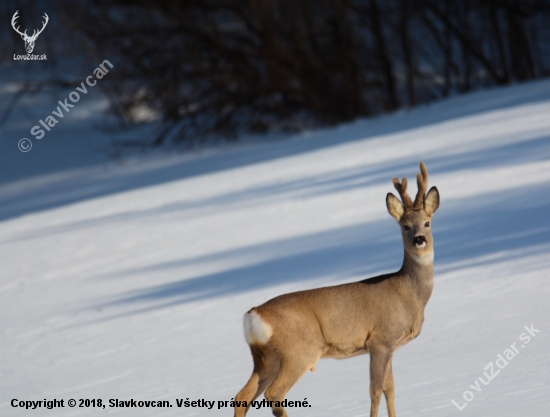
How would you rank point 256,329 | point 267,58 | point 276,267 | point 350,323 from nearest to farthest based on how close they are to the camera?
1. point 256,329
2. point 350,323
3. point 276,267
4. point 267,58

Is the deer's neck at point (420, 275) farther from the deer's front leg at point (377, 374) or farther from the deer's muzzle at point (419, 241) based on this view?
the deer's front leg at point (377, 374)

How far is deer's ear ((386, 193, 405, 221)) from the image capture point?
3596 mm

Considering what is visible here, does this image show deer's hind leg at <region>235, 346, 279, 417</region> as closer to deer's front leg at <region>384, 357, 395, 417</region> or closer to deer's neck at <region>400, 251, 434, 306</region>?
deer's front leg at <region>384, 357, 395, 417</region>

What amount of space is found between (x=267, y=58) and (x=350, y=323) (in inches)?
A: 824

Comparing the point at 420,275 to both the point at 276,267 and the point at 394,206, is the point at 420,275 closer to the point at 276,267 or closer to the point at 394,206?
the point at 394,206

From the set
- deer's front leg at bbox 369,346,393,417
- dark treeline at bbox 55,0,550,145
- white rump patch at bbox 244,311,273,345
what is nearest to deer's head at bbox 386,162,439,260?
deer's front leg at bbox 369,346,393,417

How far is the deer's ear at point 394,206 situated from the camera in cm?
360

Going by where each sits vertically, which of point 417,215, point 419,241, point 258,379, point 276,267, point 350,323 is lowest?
point 258,379

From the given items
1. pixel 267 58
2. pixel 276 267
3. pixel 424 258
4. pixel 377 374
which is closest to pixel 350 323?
pixel 377 374

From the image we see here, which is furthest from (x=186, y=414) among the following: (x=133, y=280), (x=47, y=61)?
(x=47, y=61)

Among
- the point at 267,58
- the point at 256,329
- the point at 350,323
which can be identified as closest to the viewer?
the point at 256,329

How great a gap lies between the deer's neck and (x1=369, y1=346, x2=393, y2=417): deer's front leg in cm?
31

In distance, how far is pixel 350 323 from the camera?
3.59m

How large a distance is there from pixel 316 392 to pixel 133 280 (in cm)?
414
